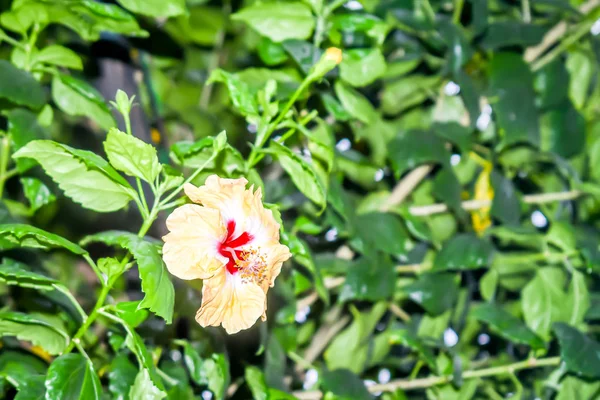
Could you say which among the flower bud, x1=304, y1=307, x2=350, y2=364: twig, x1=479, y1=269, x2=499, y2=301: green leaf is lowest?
x1=304, y1=307, x2=350, y2=364: twig

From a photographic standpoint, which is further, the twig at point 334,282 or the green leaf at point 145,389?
the twig at point 334,282

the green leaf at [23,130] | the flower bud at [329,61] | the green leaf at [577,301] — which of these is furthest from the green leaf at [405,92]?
the green leaf at [23,130]

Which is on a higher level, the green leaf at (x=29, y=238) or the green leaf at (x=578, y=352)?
the green leaf at (x=29, y=238)

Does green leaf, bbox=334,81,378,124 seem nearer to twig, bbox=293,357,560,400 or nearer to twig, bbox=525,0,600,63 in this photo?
twig, bbox=293,357,560,400

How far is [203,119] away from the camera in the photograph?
118 centimetres

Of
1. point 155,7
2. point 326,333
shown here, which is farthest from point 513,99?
point 155,7

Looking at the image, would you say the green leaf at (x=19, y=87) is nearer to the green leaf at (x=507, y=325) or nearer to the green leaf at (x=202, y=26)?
the green leaf at (x=202, y=26)

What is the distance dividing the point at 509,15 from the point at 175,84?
2.24 feet

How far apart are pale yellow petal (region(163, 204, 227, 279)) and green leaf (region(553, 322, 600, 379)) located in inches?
24.9

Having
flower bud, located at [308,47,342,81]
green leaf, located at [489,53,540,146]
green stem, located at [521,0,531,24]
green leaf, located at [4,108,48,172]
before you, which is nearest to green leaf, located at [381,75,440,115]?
green leaf, located at [489,53,540,146]

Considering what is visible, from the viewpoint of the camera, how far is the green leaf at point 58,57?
812 mm

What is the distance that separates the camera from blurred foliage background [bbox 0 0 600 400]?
78 cm

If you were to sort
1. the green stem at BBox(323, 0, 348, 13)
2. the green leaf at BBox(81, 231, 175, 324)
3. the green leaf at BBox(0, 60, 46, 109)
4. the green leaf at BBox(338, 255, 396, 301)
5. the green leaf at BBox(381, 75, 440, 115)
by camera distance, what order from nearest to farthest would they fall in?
the green leaf at BBox(81, 231, 175, 324) < the green leaf at BBox(0, 60, 46, 109) < the green stem at BBox(323, 0, 348, 13) < the green leaf at BBox(338, 255, 396, 301) < the green leaf at BBox(381, 75, 440, 115)

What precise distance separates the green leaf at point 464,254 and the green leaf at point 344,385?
0.23 metres
